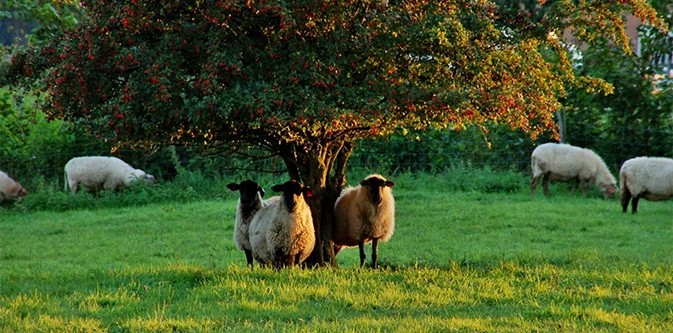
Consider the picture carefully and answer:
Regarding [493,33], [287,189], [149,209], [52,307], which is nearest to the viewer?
[52,307]

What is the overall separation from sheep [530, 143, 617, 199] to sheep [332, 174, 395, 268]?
8.39 m

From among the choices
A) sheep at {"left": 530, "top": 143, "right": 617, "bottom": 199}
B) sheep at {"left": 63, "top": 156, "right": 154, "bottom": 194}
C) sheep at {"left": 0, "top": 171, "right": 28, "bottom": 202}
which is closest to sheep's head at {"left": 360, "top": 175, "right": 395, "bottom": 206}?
sheep at {"left": 530, "top": 143, "right": 617, "bottom": 199}

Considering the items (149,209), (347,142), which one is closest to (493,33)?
(347,142)

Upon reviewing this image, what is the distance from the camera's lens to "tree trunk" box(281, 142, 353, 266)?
976 cm

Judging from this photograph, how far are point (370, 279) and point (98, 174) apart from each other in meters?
11.2

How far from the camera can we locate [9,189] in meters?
17.6

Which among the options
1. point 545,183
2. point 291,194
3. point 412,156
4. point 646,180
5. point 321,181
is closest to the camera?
point 291,194

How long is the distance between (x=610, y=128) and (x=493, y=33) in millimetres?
12447

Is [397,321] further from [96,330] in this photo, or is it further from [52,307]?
[52,307]

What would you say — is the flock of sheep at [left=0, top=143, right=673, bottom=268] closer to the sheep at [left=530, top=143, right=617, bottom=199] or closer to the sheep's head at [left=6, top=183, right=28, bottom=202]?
the sheep at [left=530, top=143, right=617, bottom=199]

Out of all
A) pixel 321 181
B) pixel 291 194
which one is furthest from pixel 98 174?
pixel 291 194

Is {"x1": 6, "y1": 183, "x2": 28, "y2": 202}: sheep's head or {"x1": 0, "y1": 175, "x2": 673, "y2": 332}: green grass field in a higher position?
{"x1": 6, "y1": 183, "x2": 28, "y2": 202}: sheep's head

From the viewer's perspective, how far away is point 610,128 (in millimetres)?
20031

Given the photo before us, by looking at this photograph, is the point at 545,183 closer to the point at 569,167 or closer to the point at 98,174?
the point at 569,167
